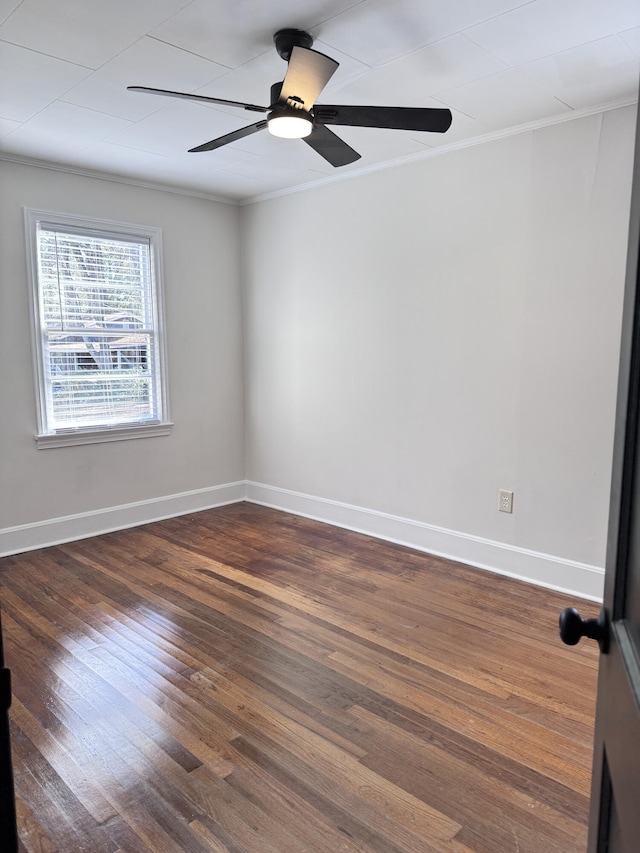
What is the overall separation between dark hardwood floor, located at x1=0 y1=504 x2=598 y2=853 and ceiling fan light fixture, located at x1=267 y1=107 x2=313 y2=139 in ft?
7.24

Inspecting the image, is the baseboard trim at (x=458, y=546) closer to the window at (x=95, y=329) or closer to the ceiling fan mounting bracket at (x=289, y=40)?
the window at (x=95, y=329)

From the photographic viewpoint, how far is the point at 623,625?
803 mm

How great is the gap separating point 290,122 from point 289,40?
31cm

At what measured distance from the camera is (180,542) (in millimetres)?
4008

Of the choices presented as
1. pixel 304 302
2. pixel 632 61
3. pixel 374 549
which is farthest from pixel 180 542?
pixel 632 61

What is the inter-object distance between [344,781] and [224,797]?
14.7 inches

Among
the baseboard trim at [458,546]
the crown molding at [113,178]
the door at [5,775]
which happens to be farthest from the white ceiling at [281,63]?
the baseboard trim at [458,546]

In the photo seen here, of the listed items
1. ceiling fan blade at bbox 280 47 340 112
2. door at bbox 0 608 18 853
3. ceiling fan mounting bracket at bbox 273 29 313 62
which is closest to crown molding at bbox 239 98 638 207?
ceiling fan mounting bracket at bbox 273 29 313 62

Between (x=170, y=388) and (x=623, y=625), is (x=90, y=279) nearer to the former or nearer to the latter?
(x=170, y=388)

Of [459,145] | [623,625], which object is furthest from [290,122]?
[623,625]

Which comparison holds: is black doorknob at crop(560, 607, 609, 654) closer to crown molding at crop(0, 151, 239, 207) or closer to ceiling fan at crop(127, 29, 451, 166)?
ceiling fan at crop(127, 29, 451, 166)

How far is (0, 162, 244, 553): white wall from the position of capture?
3668 mm

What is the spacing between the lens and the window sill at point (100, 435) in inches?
152

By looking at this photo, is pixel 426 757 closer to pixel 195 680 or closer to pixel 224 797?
pixel 224 797
